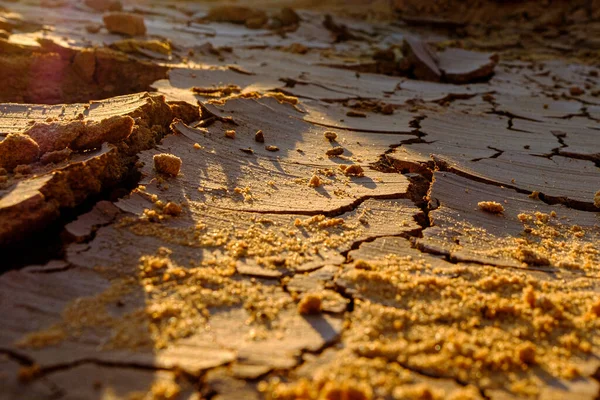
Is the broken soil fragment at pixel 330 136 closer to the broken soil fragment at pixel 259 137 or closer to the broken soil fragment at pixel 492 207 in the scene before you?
the broken soil fragment at pixel 259 137

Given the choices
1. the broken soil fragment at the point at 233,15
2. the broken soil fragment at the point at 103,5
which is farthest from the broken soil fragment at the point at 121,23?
the broken soil fragment at the point at 233,15

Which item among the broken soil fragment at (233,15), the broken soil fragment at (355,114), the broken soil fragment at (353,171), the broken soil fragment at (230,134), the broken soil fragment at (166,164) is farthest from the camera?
the broken soil fragment at (233,15)

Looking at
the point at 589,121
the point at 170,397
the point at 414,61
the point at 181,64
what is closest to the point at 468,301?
the point at 170,397


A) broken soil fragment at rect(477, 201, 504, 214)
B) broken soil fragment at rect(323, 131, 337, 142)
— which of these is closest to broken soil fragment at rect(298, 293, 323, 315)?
broken soil fragment at rect(477, 201, 504, 214)

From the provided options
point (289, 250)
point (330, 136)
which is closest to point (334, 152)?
point (330, 136)

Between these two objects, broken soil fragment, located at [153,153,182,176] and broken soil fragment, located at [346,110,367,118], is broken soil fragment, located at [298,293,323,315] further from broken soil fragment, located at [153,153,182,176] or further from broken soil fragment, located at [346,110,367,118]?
broken soil fragment, located at [346,110,367,118]

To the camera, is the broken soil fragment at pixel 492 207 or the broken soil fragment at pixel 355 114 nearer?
the broken soil fragment at pixel 492 207

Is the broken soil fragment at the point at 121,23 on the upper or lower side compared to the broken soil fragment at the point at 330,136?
upper

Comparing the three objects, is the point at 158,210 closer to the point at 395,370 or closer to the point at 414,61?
the point at 395,370
